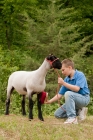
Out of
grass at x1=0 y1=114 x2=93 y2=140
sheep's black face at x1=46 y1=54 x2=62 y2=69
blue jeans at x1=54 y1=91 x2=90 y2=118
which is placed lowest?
grass at x1=0 y1=114 x2=93 y2=140

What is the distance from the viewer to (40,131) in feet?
22.7

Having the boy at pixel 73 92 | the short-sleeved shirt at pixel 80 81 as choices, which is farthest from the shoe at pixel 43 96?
the short-sleeved shirt at pixel 80 81

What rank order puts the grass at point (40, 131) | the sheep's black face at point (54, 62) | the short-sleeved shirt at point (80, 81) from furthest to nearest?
the short-sleeved shirt at point (80, 81) < the sheep's black face at point (54, 62) < the grass at point (40, 131)

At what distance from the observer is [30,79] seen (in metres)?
7.79

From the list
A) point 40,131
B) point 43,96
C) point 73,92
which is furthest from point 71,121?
point 40,131

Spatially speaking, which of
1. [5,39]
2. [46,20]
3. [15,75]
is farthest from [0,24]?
[15,75]

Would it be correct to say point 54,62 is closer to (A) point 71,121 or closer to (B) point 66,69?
(B) point 66,69

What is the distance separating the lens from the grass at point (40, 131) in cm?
664

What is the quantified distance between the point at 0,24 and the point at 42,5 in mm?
2847

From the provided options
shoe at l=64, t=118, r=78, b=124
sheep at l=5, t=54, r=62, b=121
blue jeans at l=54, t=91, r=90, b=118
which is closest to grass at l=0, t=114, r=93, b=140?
shoe at l=64, t=118, r=78, b=124

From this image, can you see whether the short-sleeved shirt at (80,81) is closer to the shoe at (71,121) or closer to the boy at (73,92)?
the boy at (73,92)

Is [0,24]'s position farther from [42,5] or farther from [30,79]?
[30,79]

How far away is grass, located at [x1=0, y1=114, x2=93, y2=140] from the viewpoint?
664 centimetres

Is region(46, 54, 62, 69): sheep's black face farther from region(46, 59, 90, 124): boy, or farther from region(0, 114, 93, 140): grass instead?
region(0, 114, 93, 140): grass
